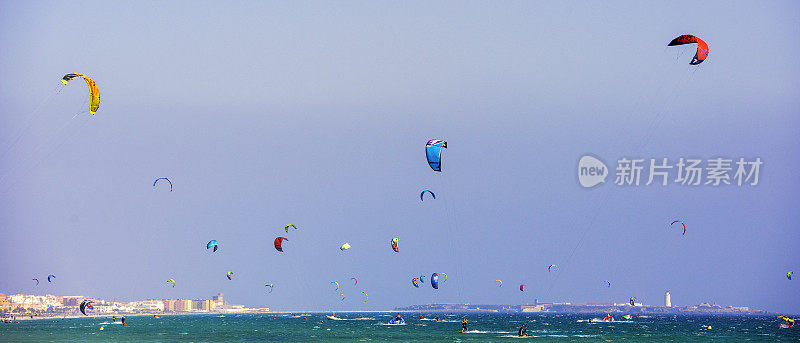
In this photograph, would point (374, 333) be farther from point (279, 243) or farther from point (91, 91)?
point (91, 91)

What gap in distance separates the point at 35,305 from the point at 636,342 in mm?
168744

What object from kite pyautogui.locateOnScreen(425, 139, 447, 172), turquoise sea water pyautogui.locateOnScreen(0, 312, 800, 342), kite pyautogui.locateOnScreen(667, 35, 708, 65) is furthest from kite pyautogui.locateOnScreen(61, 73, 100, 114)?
turquoise sea water pyautogui.locateOnScreen(0, 312, 800, 342)

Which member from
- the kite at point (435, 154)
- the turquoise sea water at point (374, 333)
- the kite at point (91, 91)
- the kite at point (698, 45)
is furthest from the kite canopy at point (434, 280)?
the kite at point (91, 91)

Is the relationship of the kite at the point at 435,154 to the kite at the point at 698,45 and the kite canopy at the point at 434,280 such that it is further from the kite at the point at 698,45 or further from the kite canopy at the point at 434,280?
the kite canopy at the point at 434,280

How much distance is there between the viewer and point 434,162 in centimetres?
3244

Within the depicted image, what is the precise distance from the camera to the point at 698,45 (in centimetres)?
3088

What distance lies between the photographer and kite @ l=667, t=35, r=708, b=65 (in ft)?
96.9

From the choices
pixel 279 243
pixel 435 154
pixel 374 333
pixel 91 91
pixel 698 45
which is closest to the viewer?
pixel 91 91

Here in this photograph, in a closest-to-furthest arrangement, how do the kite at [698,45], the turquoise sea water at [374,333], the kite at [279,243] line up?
the kite at [698,45]
the kite at [279,243]
the turquoise sea water at [374,333]

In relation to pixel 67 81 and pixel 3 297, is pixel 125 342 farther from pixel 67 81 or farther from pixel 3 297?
pixel 3 297

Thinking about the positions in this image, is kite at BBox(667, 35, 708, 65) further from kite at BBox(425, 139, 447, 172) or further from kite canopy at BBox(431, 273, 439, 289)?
kite canopy at BBox(431, 273, 439, 289)

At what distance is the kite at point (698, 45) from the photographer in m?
29.5

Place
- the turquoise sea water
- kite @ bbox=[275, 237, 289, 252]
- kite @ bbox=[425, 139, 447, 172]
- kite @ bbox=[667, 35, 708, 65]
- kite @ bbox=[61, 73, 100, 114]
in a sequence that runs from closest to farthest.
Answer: kite @ bbox=[61, 73, 100, 114]
kite @ bbox=[667, 35, 708, 65]
kite @ bbox=[425, 139, 447, 172]
kite @ bbox=[275, 237, 289, 252]
the turquoise sea water

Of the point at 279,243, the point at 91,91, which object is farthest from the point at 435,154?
the point at 279,243
